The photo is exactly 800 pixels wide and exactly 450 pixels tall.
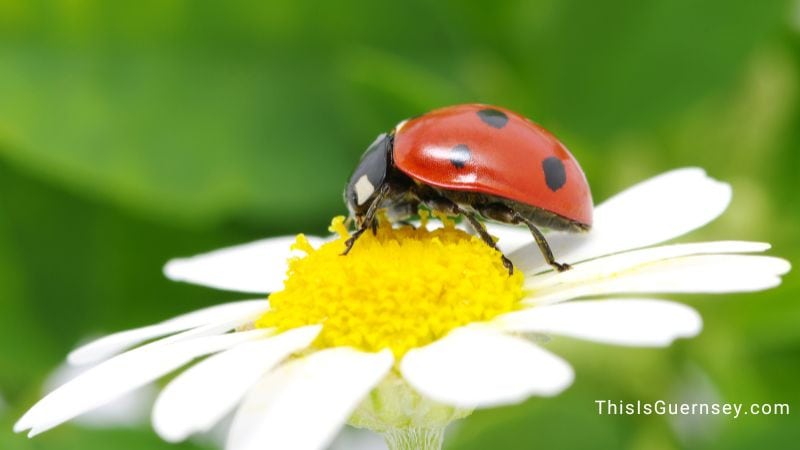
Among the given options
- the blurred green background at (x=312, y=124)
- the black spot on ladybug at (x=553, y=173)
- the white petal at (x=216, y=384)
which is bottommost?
the white petal at (x=216, y=384)

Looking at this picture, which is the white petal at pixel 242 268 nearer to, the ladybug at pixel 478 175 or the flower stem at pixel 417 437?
the ladybug at pixel 478 175

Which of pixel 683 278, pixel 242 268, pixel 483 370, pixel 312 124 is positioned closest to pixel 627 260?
pixel 683 278

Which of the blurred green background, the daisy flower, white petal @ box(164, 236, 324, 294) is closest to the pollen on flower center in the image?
the daisy flower

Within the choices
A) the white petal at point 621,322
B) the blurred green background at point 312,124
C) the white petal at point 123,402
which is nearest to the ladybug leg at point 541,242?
the white petal at point 621,322

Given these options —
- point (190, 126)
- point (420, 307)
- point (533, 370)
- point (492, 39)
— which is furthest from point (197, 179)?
point (533, 370)

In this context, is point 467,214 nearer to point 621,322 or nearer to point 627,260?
point 627,260

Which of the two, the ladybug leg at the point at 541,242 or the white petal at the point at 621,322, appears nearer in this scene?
the white petal at the point at 621,322

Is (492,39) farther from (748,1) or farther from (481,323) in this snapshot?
(481,323)

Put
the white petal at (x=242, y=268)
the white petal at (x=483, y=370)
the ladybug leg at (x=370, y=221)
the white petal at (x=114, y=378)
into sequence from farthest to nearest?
the white petal at (x=242, y=268)
the ladybug leg at (x=370, y=221)
the white petal at (x=114, y=378)
the white petal at (x=483, y=370)
